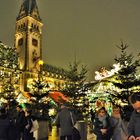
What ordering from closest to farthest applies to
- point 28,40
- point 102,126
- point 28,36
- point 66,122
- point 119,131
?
point 119,131
point 102,126
point 66,122
point 28,40
point 28,36

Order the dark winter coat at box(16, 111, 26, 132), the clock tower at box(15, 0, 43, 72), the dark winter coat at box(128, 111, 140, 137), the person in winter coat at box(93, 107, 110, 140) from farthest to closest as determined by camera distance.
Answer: the clock tower at box(15, 0, 43, 72), the dark winter coat at box(16, 111, 26, 132), the person in winter coat at box(93, 107, 110, 140), the dark winter coat at box(128, 111, 140, 137)

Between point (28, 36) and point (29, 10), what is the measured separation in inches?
472

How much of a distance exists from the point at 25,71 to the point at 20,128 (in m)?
74.1

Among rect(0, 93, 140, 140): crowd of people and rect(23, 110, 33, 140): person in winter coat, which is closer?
rect(0, 93, 140, 140): crowd of people

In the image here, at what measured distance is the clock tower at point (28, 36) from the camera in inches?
3362

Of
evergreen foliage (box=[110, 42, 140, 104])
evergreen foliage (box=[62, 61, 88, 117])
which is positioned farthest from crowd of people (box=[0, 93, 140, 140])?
evergreen foliage (box=[62, 61, 88, 117])

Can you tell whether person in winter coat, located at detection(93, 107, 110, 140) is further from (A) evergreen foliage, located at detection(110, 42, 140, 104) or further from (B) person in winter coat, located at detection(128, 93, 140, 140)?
(A) evergreen foliage, located at detection(110, 42, 140, 104)

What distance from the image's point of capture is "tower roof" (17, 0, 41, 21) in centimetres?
9425

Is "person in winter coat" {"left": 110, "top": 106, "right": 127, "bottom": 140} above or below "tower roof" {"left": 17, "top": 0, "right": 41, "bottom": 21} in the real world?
below

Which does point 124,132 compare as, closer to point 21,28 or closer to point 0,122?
point 0,122

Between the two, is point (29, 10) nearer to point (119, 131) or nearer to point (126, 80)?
point (126, 80)

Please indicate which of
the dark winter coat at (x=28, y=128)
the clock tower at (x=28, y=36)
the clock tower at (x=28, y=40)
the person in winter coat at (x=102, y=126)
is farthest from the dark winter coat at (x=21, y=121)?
the clock tower at (x=28, y=36)

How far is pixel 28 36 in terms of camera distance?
87625mm

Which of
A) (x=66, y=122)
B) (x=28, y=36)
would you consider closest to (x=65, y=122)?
(x=66, y=122)
